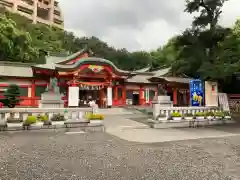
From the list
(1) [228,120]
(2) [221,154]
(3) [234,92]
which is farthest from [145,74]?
(2) [221,154]

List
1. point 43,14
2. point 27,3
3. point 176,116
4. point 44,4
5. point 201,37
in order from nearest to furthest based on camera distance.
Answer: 1. point 176,116
2. point 201,37
3. point 27,3
4. point 44,4
5. point 43,14

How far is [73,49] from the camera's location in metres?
46.0

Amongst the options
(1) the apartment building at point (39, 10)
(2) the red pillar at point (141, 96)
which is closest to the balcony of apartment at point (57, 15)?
(1) the apartment building at point (39, 10)

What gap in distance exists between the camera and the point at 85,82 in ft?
72.3

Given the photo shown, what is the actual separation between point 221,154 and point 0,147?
6455 mm

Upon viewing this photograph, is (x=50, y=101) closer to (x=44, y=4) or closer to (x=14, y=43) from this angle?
(x=14, y=43)

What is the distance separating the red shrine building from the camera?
21.0 m

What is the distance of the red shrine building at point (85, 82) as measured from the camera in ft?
68.8

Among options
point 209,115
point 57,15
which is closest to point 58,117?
point 209,115

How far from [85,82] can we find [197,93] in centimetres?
1127

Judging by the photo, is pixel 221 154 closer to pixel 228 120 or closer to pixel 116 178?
pixel 116 178

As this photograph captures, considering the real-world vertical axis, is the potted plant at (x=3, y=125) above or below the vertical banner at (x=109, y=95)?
below

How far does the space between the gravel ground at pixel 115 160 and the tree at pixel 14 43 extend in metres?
13.7

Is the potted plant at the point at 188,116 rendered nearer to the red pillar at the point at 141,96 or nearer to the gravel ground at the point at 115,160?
the gravel ground at the point at 115,160
